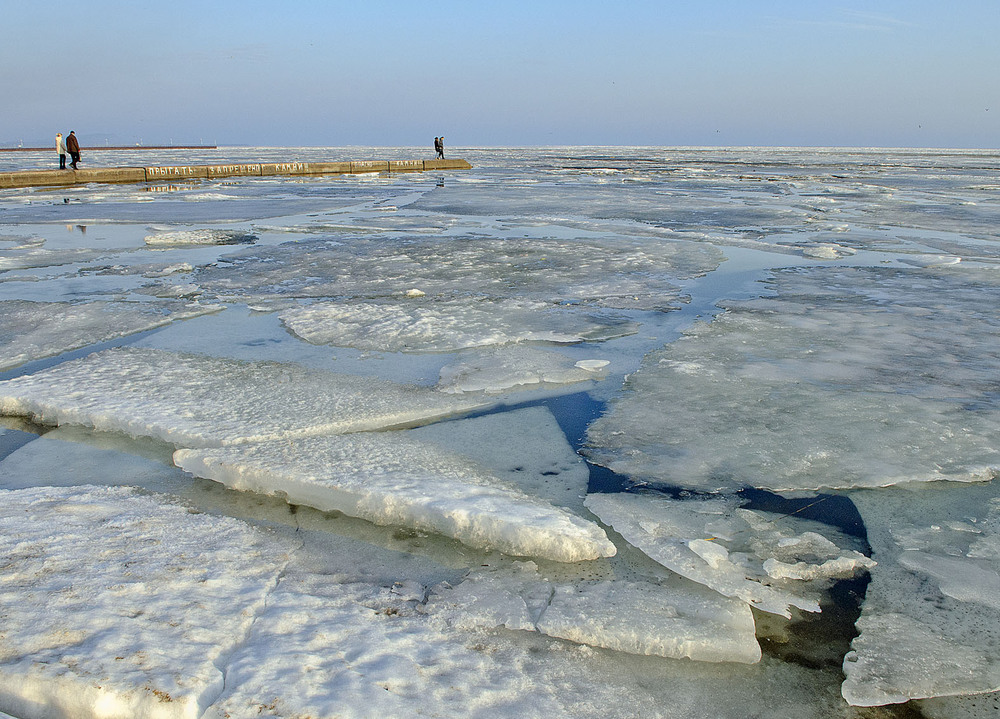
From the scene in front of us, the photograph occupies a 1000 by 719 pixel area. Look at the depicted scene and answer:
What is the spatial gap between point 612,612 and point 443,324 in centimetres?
285

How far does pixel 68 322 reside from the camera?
14.1ft

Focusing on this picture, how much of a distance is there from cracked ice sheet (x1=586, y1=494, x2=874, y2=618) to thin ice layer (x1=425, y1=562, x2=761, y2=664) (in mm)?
96

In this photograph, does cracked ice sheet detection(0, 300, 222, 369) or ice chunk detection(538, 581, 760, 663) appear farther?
cracked ice sheet detection(0, 300, 222, 369)

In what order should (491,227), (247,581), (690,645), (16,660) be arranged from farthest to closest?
(491,227) < (247,581) < (690,645) < (16,660)

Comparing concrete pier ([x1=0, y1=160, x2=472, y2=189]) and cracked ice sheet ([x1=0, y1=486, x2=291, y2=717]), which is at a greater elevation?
concrete pier ([x1=0, y1=160, x2=472, y2=189])

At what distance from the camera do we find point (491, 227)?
983 cm

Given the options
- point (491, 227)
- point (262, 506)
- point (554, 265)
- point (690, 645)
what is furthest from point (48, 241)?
point (690, 645)

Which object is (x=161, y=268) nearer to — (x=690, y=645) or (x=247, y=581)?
(x=247, y=581)

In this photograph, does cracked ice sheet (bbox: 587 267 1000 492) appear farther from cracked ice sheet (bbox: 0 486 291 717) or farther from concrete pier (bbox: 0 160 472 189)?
concrete pier (bbox: 0 160 472 189)

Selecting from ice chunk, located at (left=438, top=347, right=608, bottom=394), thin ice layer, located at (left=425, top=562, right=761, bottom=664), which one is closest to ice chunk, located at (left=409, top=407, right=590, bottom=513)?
ice chunk, located at (left=438, top=347, right=608, bottom=394)

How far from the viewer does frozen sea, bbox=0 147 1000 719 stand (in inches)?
55.3

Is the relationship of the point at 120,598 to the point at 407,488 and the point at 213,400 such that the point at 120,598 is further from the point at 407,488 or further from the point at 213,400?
the point at 213,400

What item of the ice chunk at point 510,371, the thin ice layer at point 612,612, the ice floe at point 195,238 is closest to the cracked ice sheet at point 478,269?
the ice floe at point 195,238

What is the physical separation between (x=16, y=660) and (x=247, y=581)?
48cm
